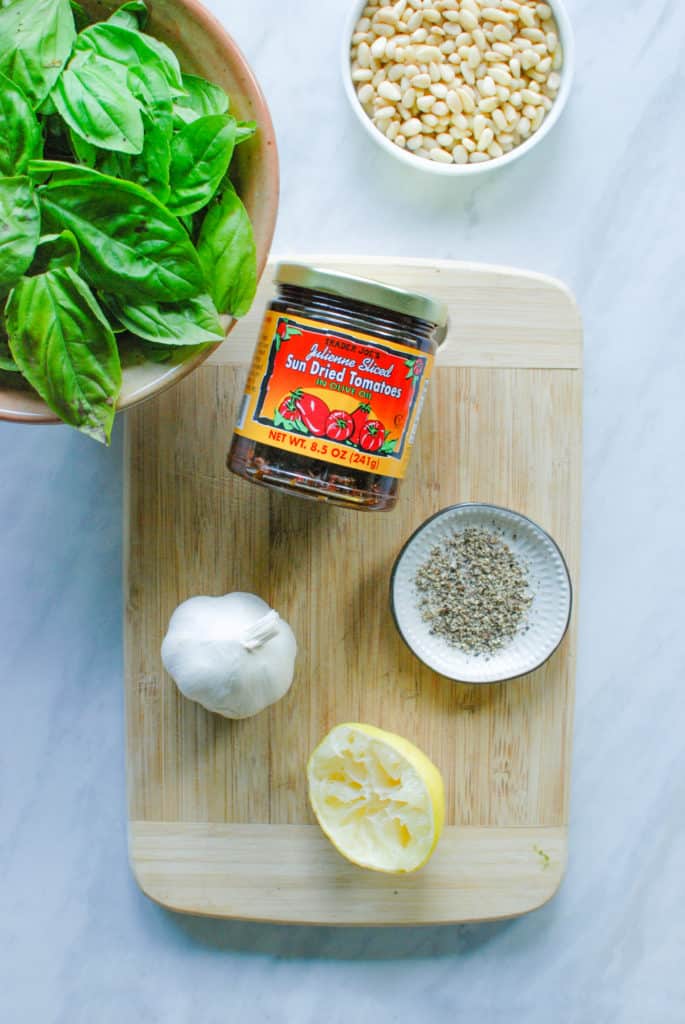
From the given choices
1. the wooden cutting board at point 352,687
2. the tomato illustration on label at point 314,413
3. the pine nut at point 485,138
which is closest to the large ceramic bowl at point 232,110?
the tomato illustration on label at point 314,413

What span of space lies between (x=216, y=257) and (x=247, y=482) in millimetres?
356

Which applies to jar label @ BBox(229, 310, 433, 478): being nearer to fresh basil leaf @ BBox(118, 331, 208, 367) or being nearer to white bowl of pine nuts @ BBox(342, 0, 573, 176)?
fresh basil leaf @ BBox(118, 331, 208, 367)

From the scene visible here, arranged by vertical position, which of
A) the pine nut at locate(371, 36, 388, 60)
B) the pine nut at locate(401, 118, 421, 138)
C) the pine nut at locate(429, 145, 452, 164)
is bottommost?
the pine nut at locate(429, 145, 452, 164)

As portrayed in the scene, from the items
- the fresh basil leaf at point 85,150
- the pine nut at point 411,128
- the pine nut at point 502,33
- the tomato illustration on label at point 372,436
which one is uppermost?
the pine nut at point 502,33

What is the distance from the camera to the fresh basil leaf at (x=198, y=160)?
2.76ft

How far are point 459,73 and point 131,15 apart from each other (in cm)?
46

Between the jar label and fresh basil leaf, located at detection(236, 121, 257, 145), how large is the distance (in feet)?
0.56

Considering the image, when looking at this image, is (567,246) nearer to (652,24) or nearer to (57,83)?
(652,24)

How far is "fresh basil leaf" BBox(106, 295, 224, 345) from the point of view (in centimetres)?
86

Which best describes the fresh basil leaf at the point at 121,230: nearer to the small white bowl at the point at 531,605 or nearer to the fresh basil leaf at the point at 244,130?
the fresh basil leaf at the point at 244,130

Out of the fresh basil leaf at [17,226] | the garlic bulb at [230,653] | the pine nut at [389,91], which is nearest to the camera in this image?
the fresh basil leaf at [17,226]

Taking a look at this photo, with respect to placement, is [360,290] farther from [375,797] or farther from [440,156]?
[375,797]

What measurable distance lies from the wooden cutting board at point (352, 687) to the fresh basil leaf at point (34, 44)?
445 millimetres

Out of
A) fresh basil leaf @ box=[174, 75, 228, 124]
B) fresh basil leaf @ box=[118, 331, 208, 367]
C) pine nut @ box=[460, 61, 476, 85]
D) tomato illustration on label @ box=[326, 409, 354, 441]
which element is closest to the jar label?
tomato illustration on label @ box=[326, 409, 354, 441]
